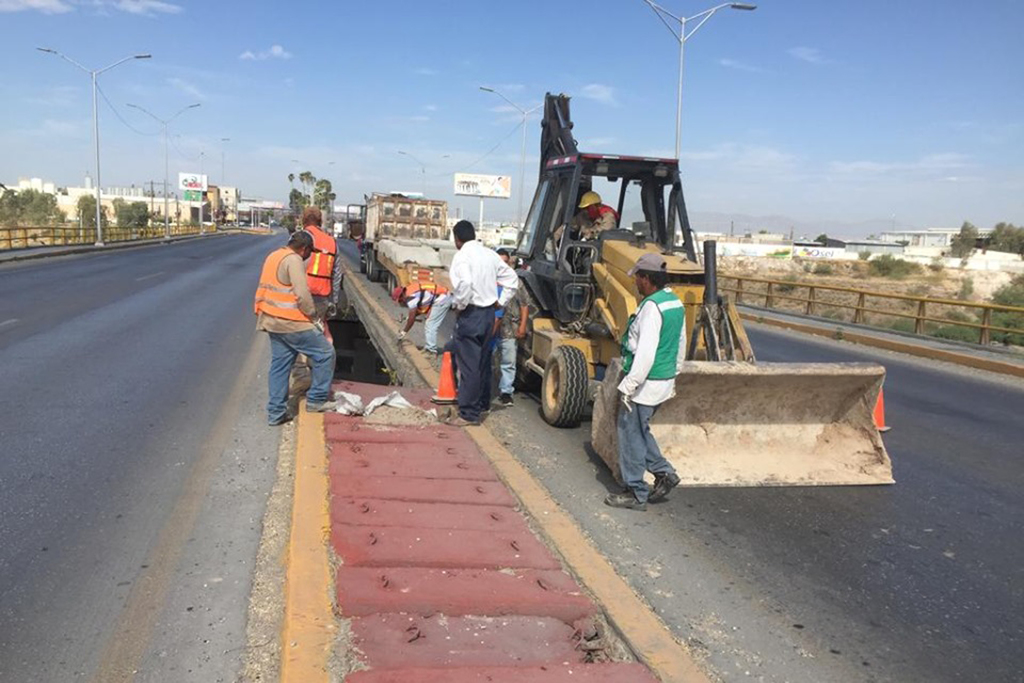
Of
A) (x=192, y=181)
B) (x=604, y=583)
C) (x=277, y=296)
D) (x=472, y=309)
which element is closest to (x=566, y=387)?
(x=472, y=309)

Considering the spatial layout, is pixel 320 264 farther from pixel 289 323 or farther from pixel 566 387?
pixel 566 387

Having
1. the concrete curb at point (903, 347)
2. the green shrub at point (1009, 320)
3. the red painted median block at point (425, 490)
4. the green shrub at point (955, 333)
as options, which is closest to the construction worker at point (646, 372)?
the red painted median block at point (425, 490)

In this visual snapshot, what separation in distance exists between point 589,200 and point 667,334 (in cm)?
345

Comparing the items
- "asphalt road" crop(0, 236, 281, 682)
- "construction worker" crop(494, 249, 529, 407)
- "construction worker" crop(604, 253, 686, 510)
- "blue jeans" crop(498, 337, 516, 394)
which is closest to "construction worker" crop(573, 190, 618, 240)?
"construction worker" crop(494, 249, 529, 407)

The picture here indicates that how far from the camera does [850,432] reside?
6.44 metres

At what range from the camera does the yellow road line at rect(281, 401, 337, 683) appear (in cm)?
309

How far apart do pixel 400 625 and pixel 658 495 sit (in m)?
2.55

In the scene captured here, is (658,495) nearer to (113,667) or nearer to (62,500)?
(113,667)

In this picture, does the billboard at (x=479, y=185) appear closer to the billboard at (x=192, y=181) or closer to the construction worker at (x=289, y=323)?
the billboard at (x=192, y=181)

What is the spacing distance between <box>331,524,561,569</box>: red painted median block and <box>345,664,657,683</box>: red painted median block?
3.14ft

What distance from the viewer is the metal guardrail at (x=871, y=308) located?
16641 millimetres

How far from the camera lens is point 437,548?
4301 mm

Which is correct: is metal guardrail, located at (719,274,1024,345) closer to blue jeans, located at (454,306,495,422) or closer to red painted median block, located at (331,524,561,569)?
blue jeans, located at (454,306,495,422)

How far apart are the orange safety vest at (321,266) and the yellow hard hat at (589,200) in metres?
2.61
